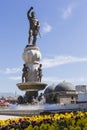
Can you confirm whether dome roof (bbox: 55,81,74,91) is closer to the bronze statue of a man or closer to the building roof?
the building roof

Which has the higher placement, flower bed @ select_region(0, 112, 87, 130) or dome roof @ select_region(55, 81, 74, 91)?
dome roof @ select_region(55, 81, 74, 91)

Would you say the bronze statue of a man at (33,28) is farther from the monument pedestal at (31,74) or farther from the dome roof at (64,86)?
the dome roof at (64,86)

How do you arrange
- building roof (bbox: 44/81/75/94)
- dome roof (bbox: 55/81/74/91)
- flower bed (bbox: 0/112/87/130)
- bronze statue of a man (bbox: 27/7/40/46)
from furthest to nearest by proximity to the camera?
building roof (bbox: 44/81/75/94) < dome roof (bbox: 55/81/74/91) < bronze statue of a man (bbox: 27/7/40/46) < flower bed (bbox: 0/112/87/130)

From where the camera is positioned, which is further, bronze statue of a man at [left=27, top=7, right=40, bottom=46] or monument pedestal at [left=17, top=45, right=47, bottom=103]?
bronze statue of a man at [left=27, top=7, right=40, bottom=46]

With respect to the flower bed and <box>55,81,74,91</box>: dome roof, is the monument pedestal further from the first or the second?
<box>55,81,74,91</box>: dome roof

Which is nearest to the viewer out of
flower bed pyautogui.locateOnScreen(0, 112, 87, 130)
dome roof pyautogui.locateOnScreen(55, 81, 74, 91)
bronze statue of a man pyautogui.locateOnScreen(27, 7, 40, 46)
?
flower bed pyautogui.locateOnScreen(0, 112, 87, 130)

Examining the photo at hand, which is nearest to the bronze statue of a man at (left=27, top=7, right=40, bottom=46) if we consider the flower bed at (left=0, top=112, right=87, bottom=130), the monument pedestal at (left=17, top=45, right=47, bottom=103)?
the monument pedestal at (left=17, top=45, right=47, bottom=103)

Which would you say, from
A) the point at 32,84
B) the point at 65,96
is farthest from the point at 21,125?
the point at 65,96

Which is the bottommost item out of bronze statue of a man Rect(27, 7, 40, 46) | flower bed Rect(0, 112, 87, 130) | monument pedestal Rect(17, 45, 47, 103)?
flower bed Rect(0, 112, 87, 130)

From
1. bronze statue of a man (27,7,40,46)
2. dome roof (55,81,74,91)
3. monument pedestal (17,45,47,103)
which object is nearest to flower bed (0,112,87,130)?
monument pedestal (17,45,47,103)

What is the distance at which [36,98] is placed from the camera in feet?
101

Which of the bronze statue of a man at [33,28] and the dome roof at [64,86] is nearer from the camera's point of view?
the bronze statue of a man at [33,28]

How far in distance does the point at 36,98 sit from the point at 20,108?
318 cm

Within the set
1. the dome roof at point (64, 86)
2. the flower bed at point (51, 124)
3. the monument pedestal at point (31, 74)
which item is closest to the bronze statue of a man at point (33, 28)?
the monument pedestal at point (31, 74)
